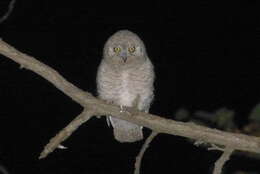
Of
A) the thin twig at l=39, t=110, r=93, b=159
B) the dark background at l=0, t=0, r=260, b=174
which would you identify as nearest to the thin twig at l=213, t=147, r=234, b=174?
the thin twig at l=39, t=110, r=93, b=159

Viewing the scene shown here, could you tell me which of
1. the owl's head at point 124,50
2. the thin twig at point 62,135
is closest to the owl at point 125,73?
the owl's head at point 124,50

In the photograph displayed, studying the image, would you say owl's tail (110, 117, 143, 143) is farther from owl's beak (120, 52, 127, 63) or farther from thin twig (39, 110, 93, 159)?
thin twig (39, 110, 93, 159)

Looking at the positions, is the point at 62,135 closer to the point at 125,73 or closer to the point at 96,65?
the point at 125,73

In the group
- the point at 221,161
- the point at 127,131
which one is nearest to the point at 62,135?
the point at 221,161

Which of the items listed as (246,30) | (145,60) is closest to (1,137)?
(246,30)

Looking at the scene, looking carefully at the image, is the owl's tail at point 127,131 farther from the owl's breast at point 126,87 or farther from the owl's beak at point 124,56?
the owl's beak at point 124,56

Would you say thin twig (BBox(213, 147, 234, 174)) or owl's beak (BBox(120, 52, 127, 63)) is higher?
owl's beak (BBox(120, 52, 127, 63))

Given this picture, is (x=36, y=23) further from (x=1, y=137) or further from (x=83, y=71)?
(x=1, y=137)
